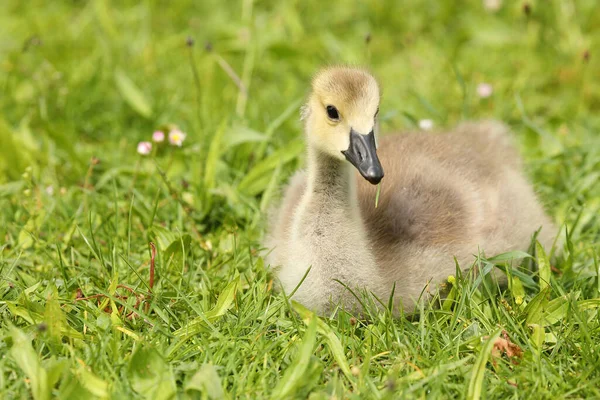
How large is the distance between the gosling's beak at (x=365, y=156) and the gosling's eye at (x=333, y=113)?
94 mm

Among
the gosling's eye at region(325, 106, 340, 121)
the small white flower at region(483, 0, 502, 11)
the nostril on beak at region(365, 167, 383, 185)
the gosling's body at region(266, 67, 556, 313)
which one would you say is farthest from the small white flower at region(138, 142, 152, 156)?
the small white flower at region(483, 0, 502, 11)

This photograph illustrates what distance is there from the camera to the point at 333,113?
98.1 inches

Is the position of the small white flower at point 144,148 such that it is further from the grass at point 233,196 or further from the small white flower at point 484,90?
the small white flower at point 484,90

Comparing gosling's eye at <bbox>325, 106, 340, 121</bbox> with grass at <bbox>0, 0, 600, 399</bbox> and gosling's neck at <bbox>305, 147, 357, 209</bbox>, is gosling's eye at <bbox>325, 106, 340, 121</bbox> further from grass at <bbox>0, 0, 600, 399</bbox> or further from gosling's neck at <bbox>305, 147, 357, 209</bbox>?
grass at <bbox>0, 0, 600, 399</bbox>

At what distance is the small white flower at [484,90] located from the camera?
4.18 metres

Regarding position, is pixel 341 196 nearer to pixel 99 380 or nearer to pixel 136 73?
pixel 99 380

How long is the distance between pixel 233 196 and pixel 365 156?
3.24 feet

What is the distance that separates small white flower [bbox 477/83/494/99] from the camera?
418 centimetres

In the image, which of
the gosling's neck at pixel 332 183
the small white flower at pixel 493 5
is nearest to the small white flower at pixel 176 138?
the gosling's neck at pixel 332 183

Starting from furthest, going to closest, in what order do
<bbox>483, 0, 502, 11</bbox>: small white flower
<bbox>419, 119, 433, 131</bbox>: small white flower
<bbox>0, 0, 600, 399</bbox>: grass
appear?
<bbox>483, 0, 502, 11</bbox>: small white flower
<bbox>419, 119, 433, 131</bbox>: small white flower
<bbox>0, 0, 600, 399</bbox>: grass

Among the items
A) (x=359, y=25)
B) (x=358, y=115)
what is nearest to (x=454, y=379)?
(x=358, y=115)

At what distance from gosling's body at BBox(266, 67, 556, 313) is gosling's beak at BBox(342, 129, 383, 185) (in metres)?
0.12

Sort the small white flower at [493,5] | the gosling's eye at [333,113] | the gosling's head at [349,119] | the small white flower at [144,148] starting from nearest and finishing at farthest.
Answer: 1. the gosling's head at [349,119]
2. the gosling's eye at [333,113]
3. the small white flower at [144,148]
4. the small white flower at [493,5]

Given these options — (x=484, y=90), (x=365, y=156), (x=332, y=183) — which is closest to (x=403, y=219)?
(x=332, y=183)
